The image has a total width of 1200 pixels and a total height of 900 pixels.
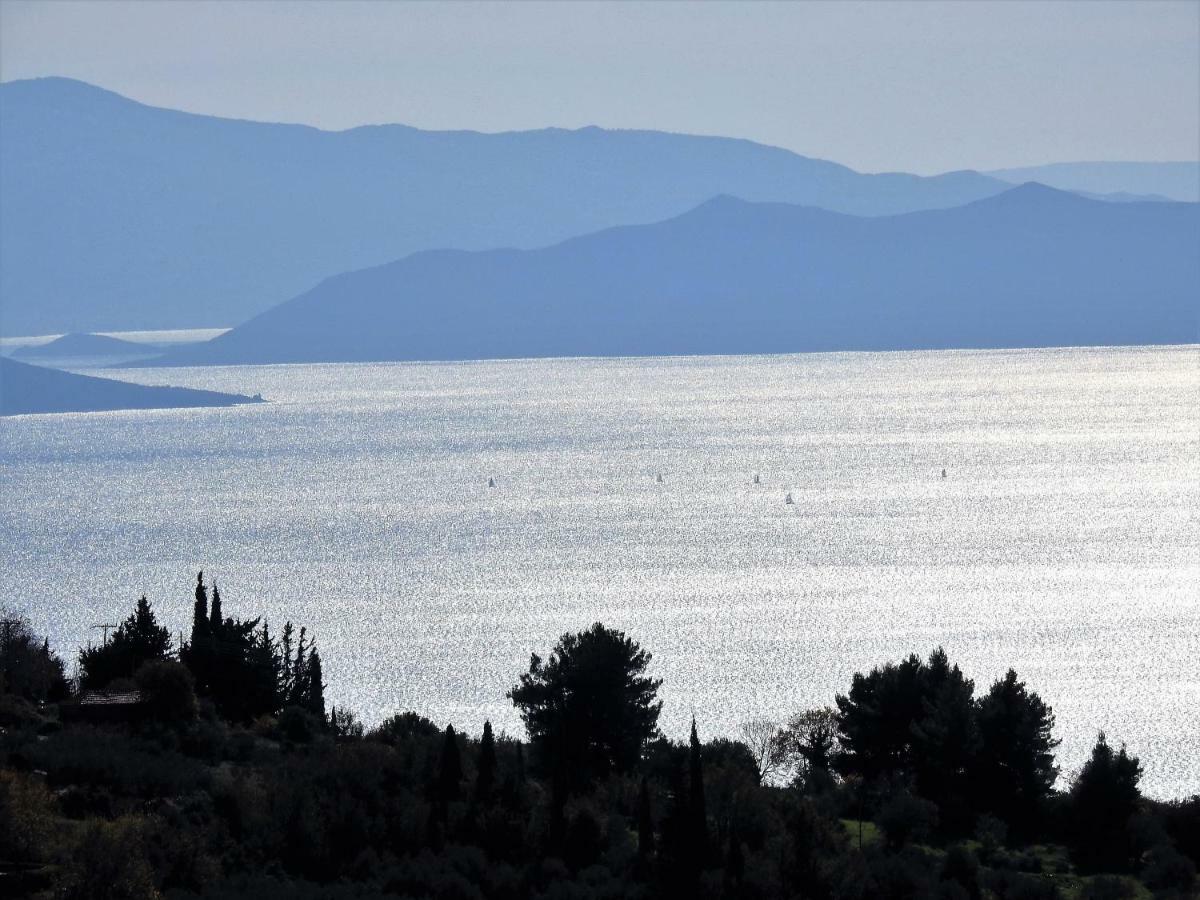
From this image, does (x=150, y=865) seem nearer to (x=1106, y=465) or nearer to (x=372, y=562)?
(x=372, y=562)

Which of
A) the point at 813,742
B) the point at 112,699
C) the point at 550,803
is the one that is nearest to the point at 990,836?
the point at 550,803

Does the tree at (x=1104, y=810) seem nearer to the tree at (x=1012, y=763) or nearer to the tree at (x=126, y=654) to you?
the tree at (x=1012, y=763)

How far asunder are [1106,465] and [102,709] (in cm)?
14259

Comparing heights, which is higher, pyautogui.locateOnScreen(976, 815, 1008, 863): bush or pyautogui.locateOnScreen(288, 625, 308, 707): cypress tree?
pyautogui.locateOnScreen(288, 625, 308, 707): cypress tree

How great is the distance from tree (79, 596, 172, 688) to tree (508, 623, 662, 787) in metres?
9.08

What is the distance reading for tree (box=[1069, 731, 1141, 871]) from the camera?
30.5m

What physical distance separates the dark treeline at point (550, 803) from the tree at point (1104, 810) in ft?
0.16

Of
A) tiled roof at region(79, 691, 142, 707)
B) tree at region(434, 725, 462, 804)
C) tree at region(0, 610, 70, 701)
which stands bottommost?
tree at region(434, 725, 462, 804)

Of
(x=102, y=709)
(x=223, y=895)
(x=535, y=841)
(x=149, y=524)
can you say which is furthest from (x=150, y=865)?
(x=149, y=524)

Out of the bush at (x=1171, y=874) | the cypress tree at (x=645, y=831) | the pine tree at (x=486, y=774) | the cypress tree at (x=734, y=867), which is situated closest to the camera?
the cypress tree at (x=734, y=867)

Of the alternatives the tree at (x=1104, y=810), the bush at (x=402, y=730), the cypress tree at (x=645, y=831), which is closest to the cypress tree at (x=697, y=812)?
the cypress tree at (x=645, y=831)

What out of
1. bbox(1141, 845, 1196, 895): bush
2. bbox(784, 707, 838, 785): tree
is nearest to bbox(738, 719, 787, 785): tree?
bbox(784, 707, 838, 785): tree

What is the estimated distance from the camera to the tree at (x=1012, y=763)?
3400 cm

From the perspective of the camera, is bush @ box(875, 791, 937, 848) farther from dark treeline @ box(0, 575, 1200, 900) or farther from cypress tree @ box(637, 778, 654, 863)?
cypress tree @ box(637, 778, 654, 863)
